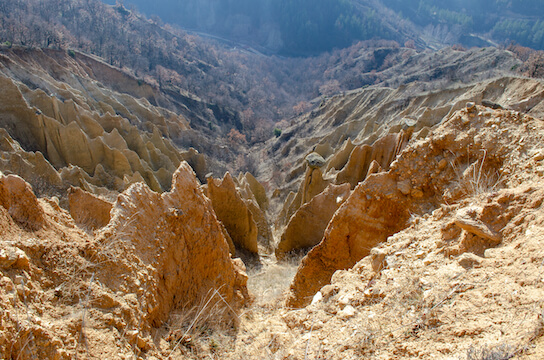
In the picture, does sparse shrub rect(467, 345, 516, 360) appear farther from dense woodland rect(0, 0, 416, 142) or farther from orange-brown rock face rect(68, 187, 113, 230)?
dense woodland rect(0, 0, 416, 142)

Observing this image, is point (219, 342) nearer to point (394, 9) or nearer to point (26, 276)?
point (26, 276)

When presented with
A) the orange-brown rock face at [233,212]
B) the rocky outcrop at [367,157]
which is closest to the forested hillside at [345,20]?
the rocky outcrop at [367,157]

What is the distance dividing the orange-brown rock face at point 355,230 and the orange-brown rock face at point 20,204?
4.28m

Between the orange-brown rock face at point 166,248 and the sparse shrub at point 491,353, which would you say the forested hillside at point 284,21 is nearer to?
the orange-brown rock face at point 166,248

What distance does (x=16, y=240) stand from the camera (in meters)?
2.97

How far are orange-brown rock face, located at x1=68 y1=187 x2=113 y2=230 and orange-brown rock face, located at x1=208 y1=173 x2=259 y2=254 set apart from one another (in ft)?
13.8

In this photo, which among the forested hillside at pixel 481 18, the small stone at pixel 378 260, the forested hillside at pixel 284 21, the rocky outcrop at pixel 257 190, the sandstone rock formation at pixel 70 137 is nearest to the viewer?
the small stone at pixel 378 260

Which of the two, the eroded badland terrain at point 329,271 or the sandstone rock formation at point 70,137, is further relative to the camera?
the sandstone rock formation at point 70,137

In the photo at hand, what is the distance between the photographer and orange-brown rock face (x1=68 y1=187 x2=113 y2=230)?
25.4 ft

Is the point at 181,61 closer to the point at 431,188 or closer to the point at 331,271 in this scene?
the point at 331,271

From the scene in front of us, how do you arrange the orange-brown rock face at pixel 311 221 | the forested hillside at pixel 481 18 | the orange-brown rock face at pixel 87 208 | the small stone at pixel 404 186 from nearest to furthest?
the small stone at pixel 404 186
the orange-brown rock face at pixel 87 208
the orange-brown rock face at pixel 311 221
the forested hillside at pixel 481 18

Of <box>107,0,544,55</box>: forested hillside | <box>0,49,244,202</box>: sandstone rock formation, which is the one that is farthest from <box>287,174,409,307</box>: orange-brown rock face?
<box>107,0,544,55</box>: forested hillside

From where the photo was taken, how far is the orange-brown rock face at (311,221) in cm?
1072

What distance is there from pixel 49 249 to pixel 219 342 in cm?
232
